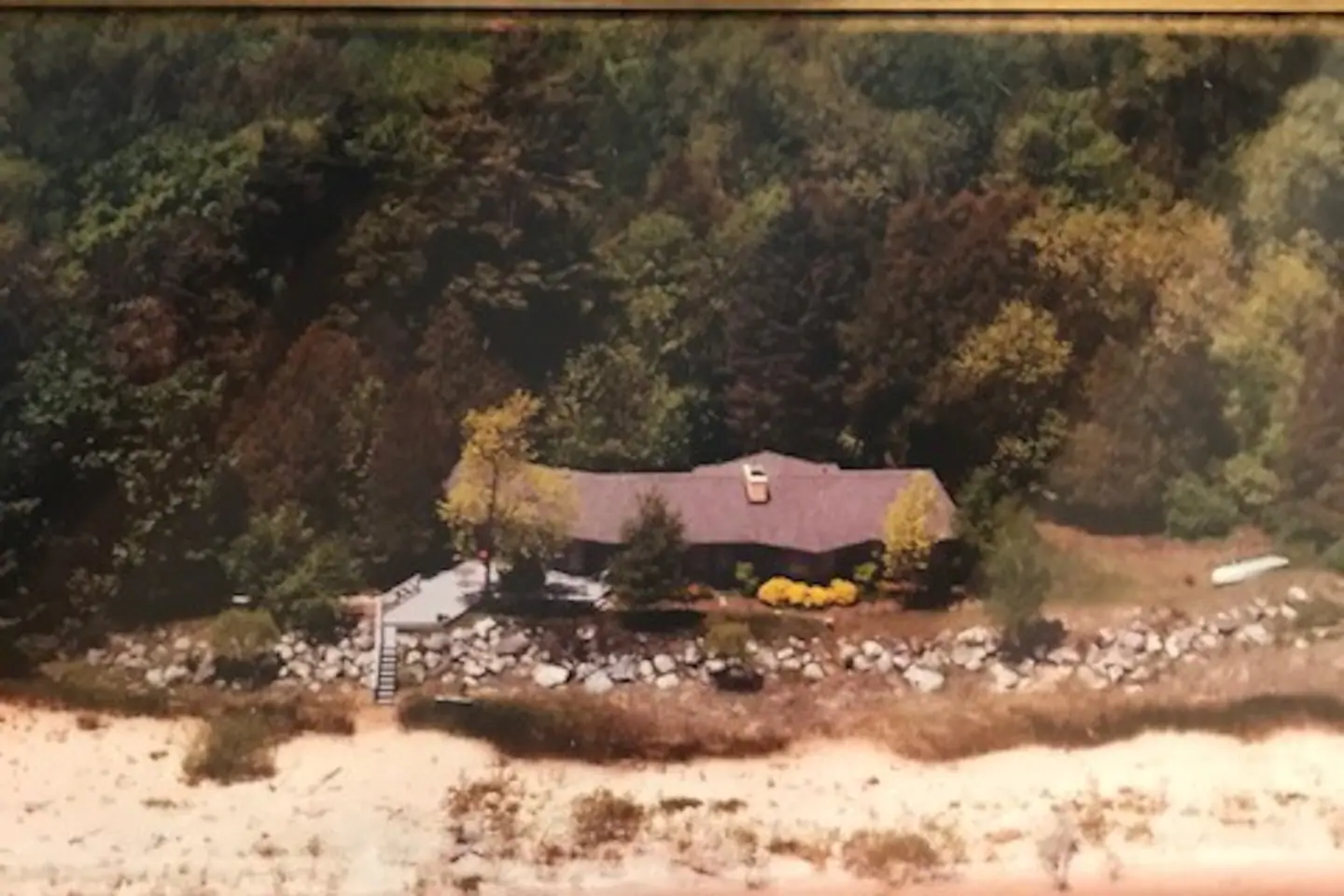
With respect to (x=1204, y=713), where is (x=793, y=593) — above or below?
above

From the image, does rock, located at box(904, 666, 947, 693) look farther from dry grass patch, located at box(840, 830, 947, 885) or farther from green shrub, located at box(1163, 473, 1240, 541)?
green shrub, located at box(1163, 473, 1240, 541)

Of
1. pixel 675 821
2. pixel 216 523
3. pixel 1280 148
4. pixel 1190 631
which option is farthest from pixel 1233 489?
pixel 216 523

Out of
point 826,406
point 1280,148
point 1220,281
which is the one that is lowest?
point 826,406

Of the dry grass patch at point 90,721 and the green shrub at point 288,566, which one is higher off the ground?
the green shrub at point 288,566

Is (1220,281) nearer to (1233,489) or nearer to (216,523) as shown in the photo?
(1233,489)

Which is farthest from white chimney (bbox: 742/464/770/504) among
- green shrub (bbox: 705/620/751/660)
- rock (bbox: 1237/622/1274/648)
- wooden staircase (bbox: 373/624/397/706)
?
rock (bbox: 1237/622/1274/648)

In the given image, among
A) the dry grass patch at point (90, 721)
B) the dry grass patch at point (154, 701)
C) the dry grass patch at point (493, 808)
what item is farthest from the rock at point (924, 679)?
the dry grass patch at point (90, 721)

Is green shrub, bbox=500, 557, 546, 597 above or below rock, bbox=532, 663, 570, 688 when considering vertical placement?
above

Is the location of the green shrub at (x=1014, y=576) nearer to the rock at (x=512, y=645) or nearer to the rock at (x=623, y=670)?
the rock at (x=623, y=670)
